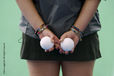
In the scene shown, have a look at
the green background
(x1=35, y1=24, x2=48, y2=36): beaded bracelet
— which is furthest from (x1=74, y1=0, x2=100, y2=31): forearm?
the green background

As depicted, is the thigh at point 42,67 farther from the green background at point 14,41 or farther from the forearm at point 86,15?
the green background at point 14,41

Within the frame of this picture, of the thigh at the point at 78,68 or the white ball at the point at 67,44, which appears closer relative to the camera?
the white ball at the point at 67,44

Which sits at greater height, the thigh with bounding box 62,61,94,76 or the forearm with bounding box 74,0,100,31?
the forearm with bounding box 74,0,100,31

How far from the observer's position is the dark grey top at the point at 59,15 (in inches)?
30.5

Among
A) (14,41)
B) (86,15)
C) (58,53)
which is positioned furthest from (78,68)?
(14,41)

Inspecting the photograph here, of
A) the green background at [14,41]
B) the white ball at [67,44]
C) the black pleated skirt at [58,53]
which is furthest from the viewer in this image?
the green background at [14,41]

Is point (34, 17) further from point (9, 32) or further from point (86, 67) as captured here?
point (9, 32)

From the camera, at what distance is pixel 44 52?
2.66 ft

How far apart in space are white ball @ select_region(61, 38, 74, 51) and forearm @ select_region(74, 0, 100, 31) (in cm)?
9

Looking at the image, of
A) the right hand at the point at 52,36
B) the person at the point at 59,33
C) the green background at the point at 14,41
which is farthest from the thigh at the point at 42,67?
the green background at the point at 14,41

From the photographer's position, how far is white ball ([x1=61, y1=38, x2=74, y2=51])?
0.70 meters

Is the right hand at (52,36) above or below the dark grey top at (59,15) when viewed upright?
below

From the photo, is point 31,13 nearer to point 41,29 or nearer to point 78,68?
point 41,29

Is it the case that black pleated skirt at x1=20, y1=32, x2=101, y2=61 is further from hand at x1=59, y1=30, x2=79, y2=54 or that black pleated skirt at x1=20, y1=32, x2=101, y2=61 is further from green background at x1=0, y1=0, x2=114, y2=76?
green background at x1=0, y1=0, x2=114, y2=76
